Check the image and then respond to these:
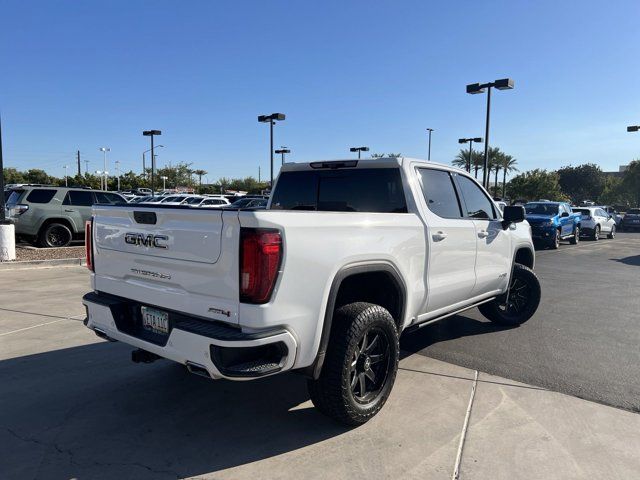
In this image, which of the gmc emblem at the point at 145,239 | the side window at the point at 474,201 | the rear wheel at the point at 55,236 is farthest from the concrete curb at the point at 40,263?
the side window at the point at 474,201

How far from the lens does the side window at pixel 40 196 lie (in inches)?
507

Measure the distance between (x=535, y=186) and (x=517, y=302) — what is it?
5194 centimetres

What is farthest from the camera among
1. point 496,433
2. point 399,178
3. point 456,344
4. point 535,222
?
point 535,222

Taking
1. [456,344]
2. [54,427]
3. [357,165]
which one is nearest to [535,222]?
[456,344]

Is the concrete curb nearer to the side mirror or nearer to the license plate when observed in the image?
the license plate

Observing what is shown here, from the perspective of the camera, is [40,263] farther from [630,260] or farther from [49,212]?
[630,260]

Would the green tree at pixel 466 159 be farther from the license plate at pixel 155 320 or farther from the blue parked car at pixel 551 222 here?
the license plate at pixel 155 320

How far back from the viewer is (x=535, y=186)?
175ft

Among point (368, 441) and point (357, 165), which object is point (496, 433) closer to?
point (368, 441)

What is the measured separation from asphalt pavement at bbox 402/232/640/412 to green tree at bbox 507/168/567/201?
48.3 meters

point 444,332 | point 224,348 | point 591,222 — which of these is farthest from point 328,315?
point 591,222

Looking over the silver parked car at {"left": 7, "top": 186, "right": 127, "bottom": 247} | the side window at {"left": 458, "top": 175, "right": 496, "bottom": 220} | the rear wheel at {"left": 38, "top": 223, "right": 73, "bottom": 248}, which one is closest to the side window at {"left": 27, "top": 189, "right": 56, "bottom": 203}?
the silver parked car at {"left": 7, "top": 186, "right": 127, "bottom": 247}

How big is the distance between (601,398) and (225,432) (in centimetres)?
305

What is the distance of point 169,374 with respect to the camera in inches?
174
